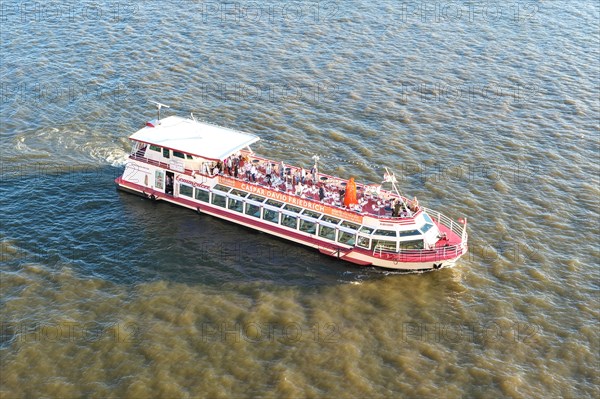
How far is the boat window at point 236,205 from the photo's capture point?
60.5 meters

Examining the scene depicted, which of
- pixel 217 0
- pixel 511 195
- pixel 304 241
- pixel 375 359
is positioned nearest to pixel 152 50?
pixel 217 0

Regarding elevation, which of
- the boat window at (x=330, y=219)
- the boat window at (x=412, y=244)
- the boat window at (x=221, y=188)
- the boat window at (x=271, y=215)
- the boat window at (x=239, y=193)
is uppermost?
the boat window at (x=221, y=188)

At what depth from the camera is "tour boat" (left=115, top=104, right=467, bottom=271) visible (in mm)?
55531

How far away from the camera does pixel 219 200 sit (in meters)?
61.3

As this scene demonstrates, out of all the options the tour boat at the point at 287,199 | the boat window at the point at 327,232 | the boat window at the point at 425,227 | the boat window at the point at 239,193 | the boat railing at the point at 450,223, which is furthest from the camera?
the boat window at the point at 239,193

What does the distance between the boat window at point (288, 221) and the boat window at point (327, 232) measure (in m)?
2.70

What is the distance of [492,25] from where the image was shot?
10256 centimetres

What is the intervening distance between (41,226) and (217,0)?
2411 inches

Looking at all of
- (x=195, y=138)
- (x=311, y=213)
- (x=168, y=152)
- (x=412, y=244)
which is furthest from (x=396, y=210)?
(x=168, y=152)

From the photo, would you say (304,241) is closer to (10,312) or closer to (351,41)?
(10,312)

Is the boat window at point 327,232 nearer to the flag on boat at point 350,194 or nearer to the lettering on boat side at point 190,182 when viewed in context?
the flag on boat at point 350,194

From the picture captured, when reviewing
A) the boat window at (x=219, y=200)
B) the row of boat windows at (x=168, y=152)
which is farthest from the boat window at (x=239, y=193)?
the row of boat windows at (x=168, y=152)

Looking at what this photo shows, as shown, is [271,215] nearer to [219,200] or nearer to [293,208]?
[293,208]

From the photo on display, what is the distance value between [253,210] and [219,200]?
360cm
